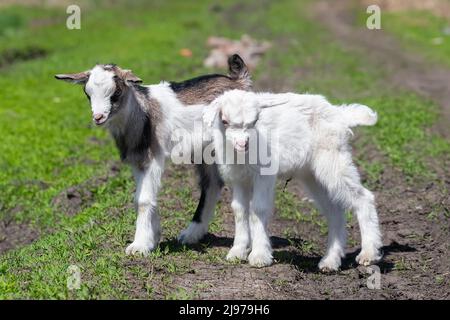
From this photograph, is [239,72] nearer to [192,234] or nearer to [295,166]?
[295,166]

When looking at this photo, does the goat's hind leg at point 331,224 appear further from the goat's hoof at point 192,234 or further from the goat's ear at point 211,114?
the goat's ear at point 211,114

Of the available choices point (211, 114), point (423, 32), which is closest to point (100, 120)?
point (211, 114)

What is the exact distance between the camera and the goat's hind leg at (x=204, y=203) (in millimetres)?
8734

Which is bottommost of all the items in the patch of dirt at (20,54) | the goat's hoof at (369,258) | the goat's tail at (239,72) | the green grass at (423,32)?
the goat's hoof at (369,258)

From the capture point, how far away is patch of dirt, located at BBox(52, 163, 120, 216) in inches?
438

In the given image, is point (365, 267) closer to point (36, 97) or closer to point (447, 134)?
point (447, 134)

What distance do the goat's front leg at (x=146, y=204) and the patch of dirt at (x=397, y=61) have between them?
7.33m

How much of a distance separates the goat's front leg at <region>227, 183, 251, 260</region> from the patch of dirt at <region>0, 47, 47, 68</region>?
60.3 feet

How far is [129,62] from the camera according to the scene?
22.6m

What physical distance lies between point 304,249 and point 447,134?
604 cm

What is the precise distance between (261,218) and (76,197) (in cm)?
454

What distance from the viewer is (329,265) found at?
795cm

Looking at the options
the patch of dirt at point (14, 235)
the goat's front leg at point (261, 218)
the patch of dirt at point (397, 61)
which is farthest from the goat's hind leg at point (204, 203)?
the patch of dirt at point (397, 61)

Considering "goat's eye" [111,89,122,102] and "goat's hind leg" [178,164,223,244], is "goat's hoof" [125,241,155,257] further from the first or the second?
"goat's eye" [111,89,122,102]
